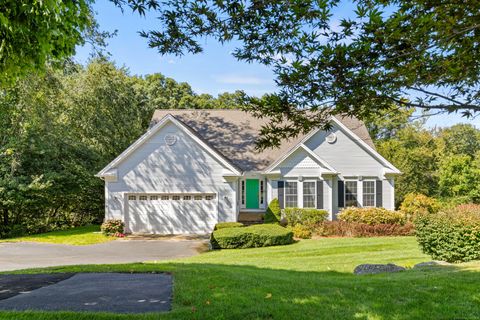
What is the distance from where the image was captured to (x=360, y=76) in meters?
3.33

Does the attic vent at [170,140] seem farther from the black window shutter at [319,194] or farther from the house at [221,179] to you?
the black window shutter at [319,194]

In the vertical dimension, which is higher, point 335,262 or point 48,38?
point 48,38

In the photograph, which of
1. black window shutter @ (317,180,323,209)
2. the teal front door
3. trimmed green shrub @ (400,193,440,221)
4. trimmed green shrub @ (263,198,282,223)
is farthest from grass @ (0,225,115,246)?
trimmed green shrub @ (400,193,440,221)

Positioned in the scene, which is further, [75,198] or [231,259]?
[75,198]

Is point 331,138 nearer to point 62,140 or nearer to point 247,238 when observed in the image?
point 247,238

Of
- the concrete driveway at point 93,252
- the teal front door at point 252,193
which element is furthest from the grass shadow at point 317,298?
the teal front door at point 252,193

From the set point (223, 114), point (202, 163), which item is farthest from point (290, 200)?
point (223, 114)

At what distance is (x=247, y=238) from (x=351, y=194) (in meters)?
8.89

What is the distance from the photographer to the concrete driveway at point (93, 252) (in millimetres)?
13359

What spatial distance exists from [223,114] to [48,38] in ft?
71.5

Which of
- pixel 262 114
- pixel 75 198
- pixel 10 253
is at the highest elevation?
pixel 262 114

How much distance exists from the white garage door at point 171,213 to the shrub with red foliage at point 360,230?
5765 mm

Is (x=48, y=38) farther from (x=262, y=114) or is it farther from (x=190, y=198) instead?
(x=190, y=198)

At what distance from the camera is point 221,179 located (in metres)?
20.1
